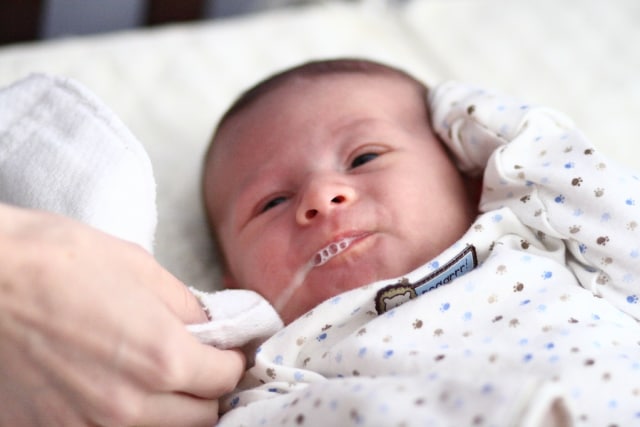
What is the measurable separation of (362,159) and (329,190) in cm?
12

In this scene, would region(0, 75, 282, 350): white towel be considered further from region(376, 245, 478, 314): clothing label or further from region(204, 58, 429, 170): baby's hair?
region(204, 58, 429, 170): baby's hair

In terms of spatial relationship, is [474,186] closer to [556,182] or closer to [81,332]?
[556,182]

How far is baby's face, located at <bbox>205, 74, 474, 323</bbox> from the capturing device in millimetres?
1008

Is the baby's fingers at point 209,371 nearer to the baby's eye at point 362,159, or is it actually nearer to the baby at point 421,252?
the baby at point 421,252

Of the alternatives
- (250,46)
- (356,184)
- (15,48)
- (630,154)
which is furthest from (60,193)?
(630,154)

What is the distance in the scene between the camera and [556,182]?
104 cm

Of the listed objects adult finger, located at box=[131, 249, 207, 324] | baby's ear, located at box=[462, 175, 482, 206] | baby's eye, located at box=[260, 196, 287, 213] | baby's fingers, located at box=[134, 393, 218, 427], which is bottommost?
baby's fingers, located at box=[134, 393, 218, 427]

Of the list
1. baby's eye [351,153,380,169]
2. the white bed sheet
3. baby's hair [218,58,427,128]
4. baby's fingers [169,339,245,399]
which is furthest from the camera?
the white bed sheet

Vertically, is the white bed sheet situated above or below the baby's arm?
below

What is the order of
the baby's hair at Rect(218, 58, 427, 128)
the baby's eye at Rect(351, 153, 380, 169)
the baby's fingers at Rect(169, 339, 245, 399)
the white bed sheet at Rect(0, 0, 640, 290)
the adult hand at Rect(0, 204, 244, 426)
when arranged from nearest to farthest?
the adult hand at Rect(0, 204, 244, 426), the baby's fingers at Rect(169, 339, 245, 399), the baby's eye at Rect(351, 153, 380, 169), the baby's hair at Rect(218, 58, 427, 128), the white bed sheet at Rect(0, 0, 640, 290)

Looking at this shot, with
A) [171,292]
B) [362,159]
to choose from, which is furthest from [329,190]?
[171,292]

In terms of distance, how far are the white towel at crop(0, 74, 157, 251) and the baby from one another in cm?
19

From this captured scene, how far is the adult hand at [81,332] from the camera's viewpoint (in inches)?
26.0

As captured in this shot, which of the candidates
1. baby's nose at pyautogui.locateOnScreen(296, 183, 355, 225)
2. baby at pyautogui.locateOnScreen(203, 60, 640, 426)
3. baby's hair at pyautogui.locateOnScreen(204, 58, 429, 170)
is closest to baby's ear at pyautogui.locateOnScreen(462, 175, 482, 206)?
baby at pyautogui.locateOnScreen(203, 60, 640, 426)
